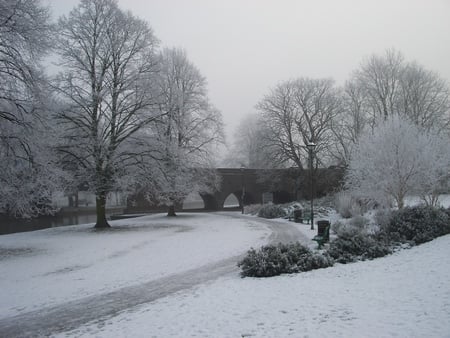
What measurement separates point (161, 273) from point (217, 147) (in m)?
20.7

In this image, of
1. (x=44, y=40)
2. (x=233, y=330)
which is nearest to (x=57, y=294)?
(x=233, y=330)

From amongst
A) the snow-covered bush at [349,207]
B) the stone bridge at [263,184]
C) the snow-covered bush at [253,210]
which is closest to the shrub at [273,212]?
the snow-covered bush at [253,210]

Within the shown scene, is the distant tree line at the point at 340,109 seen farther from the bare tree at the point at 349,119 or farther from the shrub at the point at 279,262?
the shrub at the point at 279,262

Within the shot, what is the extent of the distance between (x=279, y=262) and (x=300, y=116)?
108 ft

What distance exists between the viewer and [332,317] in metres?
5.71

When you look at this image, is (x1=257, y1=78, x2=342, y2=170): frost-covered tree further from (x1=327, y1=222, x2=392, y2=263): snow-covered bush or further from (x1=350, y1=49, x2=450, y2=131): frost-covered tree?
(x1=327, y1=222, x2=392, y2=263): snow-covered bush

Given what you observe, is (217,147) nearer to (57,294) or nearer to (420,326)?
(57,294)

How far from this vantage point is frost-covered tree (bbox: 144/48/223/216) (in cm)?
2200

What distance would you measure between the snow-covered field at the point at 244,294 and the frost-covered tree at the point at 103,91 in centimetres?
691

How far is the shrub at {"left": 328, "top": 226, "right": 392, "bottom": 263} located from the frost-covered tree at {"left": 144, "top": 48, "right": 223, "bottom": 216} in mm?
12751

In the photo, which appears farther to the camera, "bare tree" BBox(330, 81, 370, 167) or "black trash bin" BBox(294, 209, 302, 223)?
"bare tree" BBox(330, 81, 370, 167)

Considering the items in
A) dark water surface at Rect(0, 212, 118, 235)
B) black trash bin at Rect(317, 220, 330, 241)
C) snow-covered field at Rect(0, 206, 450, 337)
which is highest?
black trash bin at Rect(317, 220, 330, 241)

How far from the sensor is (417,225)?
43.6 feet

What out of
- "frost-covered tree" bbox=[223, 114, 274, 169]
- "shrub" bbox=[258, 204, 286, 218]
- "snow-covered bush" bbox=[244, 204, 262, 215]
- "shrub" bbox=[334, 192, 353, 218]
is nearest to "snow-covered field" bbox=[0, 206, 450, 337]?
"shrub" bbox=[334, 192, 353, 218]
